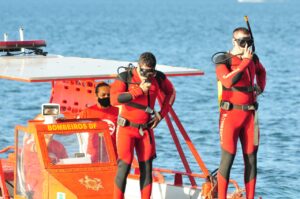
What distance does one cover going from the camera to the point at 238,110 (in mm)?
15062

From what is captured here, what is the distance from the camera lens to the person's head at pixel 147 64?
575 inches

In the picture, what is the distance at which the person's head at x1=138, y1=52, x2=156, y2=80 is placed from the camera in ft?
47.9

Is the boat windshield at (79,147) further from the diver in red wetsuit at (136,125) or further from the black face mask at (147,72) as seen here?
the black face mask at (147,72)

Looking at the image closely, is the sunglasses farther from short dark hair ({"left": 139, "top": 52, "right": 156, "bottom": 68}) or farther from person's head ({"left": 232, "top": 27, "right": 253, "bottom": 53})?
short dark hair ({"left": 139, "top": 52, "right": 156, "bottom": 68})

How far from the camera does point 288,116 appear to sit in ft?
123

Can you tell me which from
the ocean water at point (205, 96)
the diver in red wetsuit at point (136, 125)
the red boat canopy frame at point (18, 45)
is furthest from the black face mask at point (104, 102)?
Result: the ocean water at point (205, 96)

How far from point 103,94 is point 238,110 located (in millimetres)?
2306

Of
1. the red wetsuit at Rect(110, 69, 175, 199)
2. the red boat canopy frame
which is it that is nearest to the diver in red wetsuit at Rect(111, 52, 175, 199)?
the red wetsuit at Rect(110, 69, 175, 199)

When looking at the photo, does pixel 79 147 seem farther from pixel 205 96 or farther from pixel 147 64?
pixel 205 96

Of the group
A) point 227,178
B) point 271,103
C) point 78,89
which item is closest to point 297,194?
point 78,89

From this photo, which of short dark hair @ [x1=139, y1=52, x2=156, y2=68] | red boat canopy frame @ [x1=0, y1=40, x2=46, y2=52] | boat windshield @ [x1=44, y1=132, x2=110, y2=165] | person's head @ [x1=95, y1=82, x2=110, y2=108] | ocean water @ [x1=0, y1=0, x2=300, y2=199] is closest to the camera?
short dark hair @ [x1=139, y1=52, x2=156, y2=68]

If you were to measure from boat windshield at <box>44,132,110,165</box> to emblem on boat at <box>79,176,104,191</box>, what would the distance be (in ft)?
1.42

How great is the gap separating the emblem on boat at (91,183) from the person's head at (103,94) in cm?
171

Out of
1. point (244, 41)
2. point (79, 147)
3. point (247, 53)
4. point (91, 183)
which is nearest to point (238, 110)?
point (247, 53)
